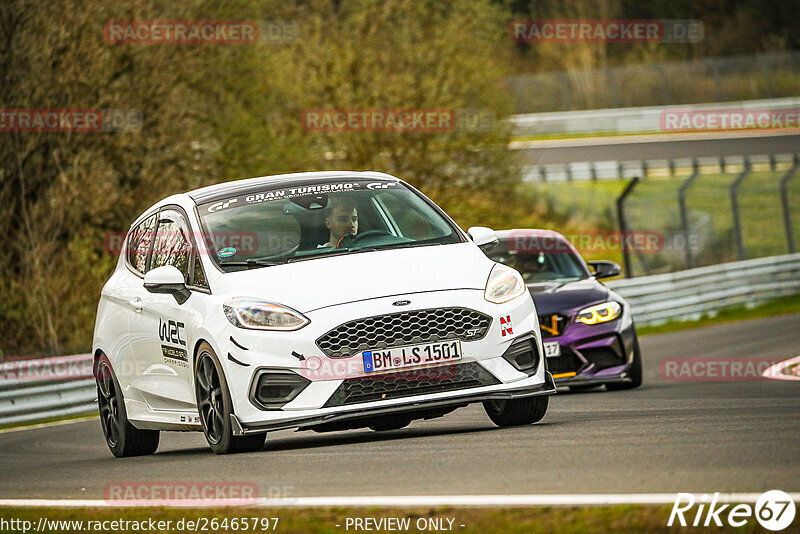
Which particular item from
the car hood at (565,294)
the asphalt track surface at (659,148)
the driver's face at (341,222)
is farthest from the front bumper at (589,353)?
the asphalt track surface at (659,148)

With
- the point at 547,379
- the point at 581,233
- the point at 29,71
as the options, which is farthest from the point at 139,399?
Answer: the point at 581,233

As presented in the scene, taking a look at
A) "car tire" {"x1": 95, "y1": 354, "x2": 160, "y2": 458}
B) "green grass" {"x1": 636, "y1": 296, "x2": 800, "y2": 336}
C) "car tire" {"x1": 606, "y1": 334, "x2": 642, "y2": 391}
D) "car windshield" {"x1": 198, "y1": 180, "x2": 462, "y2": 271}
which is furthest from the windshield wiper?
"green grass" {"x1": 636, "y1": 296, "x2": 800, "y2": 336}

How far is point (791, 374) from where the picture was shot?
49.8 ft

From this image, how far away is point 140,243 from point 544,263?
5.22 meters

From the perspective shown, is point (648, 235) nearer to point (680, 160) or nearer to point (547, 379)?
point (547, 379)

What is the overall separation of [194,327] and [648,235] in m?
19.4

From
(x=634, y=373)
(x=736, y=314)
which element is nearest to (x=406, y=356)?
(x=634, y=373)

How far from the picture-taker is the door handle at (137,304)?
1023 centimetres

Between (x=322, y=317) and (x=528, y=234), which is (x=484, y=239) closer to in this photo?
(x=322, y=317)

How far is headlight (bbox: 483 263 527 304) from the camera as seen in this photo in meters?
8.91

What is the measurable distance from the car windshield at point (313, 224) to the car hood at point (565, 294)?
390cm

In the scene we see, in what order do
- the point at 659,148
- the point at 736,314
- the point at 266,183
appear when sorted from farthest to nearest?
the point at 659,148, the point at 736,314, the point at 266,183

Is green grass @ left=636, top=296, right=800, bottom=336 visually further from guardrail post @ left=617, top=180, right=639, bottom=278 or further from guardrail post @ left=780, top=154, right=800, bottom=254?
guardrail post @ left=780, top=154, right=800, bottom=254

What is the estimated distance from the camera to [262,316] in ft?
28.4
